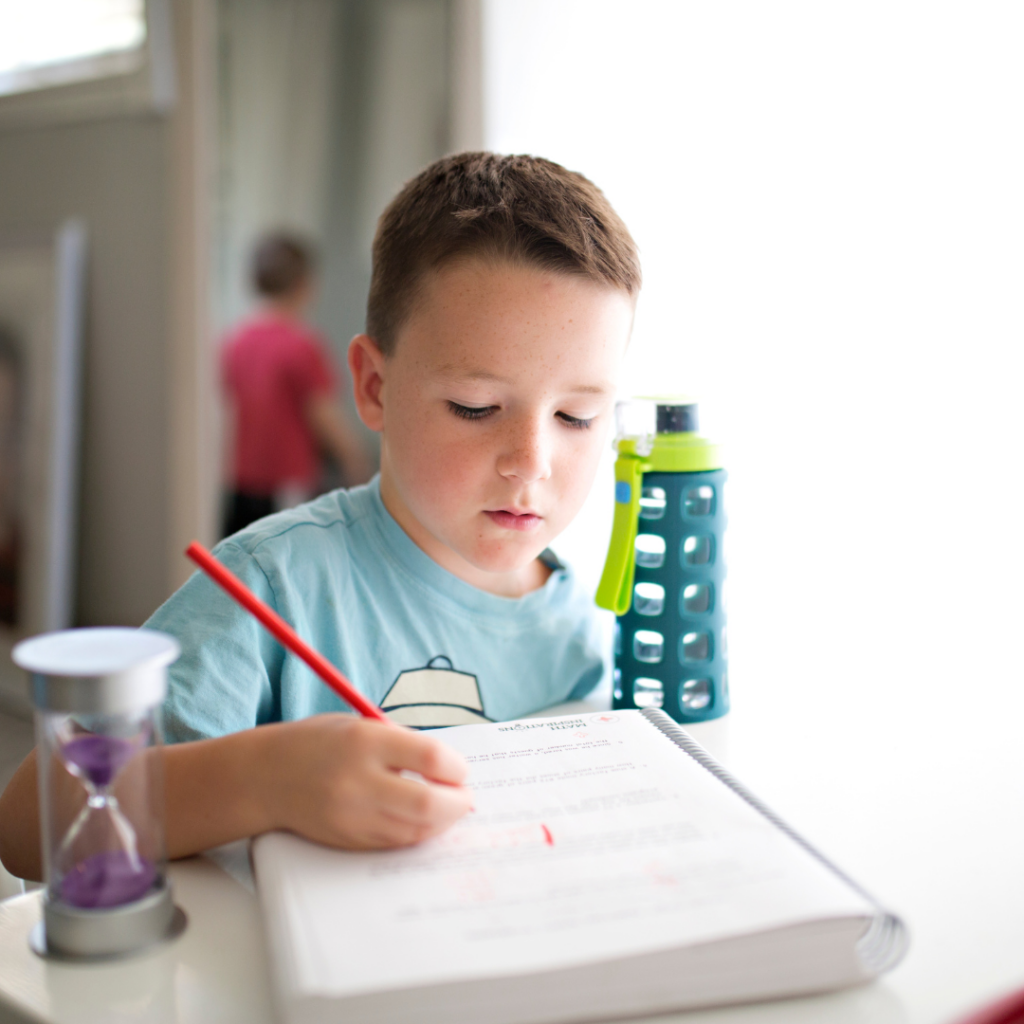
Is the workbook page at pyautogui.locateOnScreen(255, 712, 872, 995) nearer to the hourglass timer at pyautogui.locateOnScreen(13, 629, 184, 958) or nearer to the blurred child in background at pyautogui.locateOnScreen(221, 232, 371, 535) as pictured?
the hourglass timer at pyautogui.locateOnScreen(13, 629, 184, 958)

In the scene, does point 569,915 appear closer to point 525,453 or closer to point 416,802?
point 416,802

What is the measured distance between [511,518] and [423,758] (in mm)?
288

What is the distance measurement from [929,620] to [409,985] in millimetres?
784

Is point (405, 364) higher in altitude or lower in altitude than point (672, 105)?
lower

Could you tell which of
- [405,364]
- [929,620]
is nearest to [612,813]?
[405,364]

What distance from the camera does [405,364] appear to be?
739 mm

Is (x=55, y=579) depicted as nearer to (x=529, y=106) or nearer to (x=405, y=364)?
(x=529, y=106)

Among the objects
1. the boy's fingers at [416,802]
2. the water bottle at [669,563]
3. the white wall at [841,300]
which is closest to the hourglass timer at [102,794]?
the boy's fingers at [416,802]

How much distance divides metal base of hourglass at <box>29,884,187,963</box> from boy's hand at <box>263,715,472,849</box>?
74 mm

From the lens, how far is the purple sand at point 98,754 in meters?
0.42

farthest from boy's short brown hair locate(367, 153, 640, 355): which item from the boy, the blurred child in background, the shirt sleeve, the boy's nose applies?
the blurred child in background

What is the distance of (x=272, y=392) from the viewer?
241cm

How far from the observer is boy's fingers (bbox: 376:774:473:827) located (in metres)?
0.46

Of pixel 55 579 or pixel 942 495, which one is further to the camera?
pixel 55 579
